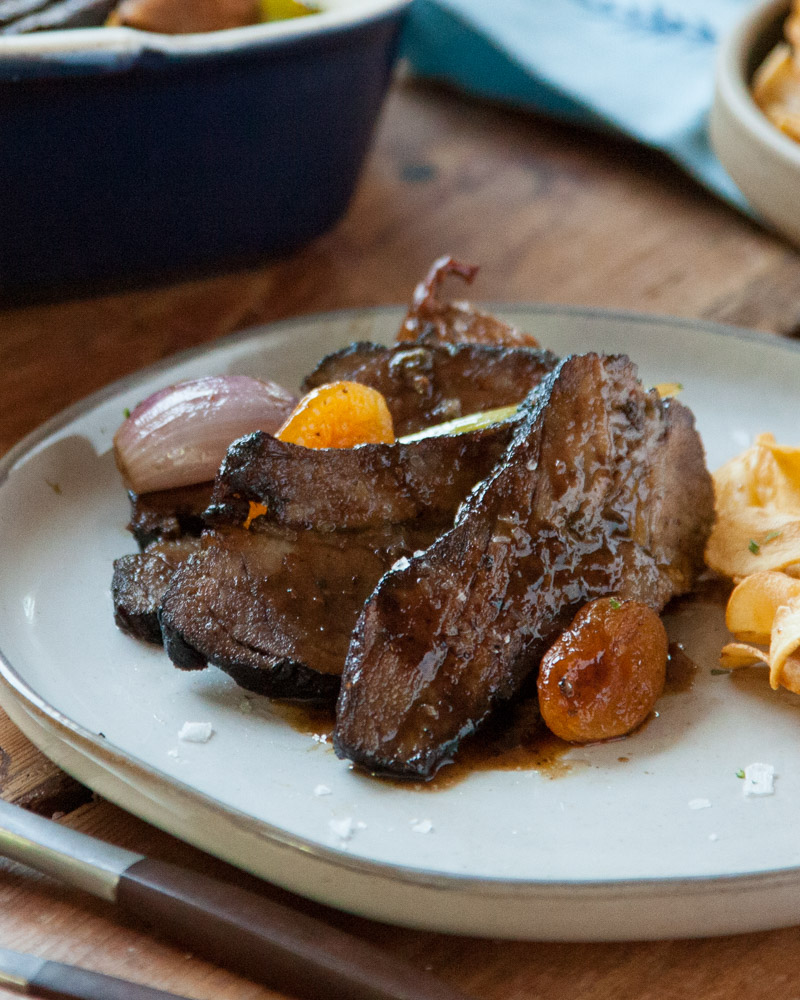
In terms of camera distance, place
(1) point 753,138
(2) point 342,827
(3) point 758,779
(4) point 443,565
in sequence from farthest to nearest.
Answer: (1) point 753,138
(4) point 443,565
(3) point 758,779
(2) point 342,827

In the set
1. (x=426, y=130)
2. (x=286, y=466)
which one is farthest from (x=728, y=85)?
(x=286, y=466)

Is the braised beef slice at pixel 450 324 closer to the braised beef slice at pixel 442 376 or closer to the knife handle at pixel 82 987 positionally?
the braised beef slice at pixel 442 376

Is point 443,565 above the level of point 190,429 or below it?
above

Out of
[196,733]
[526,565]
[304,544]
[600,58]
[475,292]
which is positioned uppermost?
[600,58]

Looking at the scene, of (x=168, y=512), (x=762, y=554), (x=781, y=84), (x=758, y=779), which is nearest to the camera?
(x=758, y=779)

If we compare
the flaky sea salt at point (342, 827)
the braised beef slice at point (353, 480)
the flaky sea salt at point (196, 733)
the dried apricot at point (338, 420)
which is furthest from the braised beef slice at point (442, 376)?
the flaky sea salt at point (342, 827)

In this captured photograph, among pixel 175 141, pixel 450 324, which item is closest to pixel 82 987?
pixel 450 324

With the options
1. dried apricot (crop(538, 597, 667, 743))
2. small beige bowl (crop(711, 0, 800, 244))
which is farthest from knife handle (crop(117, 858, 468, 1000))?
small beige bowl (crop(711, 0, 800, 244))

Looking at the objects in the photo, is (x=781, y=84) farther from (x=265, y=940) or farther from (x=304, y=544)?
(x=265, y=940)
